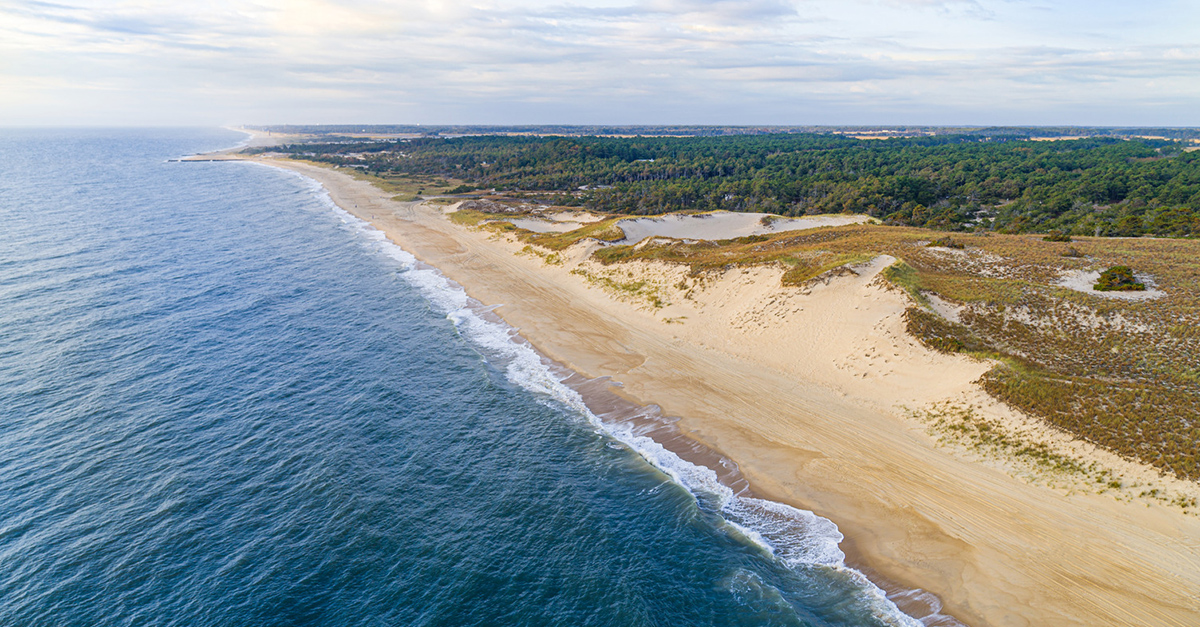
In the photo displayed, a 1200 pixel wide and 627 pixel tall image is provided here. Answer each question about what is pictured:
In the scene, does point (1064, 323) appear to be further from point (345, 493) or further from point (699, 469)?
point (345, 493)

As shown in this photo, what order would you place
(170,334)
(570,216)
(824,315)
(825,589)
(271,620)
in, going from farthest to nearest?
(570,216), (170,334), (824,315), (825,589), (271,620)

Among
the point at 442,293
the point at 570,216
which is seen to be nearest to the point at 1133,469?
the point at 442,293

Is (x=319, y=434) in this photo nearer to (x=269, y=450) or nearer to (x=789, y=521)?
(x=269, y=450)

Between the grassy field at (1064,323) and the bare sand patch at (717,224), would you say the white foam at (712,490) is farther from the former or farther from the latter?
the bare sand patch at (717,224)

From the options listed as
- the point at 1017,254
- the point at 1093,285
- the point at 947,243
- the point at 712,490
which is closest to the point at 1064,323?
the point at 1093,285

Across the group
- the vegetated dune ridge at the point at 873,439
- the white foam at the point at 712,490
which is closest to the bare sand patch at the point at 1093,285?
the vegetated dune ridge at the point at 873,439

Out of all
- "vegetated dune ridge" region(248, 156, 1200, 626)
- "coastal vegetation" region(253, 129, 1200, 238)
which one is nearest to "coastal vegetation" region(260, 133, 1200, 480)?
"coastal vegetation" region(253, 129, 1200, 238)
